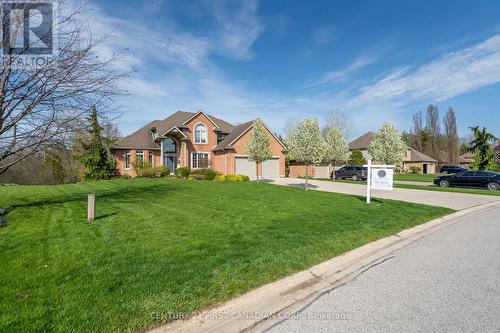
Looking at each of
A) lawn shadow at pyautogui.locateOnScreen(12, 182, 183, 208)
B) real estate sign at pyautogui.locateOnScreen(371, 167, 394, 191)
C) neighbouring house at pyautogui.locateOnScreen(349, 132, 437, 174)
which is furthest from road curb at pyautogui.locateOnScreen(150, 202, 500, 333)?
neighbouring house at pyautogui.locateOnScreen(349, 132, 437, 174)

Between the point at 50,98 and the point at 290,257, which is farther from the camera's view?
the point at 50,98

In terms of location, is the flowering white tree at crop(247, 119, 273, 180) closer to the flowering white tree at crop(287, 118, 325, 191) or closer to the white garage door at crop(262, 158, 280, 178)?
the flowering white tree at crop(287, 118, 325, 191)

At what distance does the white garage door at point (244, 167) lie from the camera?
29406mm

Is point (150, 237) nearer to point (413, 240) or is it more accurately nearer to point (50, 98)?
point (50, 98)

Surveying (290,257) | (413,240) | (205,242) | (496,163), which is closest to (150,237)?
(205,242)

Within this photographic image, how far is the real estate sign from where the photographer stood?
1162cm

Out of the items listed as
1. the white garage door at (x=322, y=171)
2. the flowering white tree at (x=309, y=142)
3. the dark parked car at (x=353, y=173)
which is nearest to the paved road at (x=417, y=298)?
the flowering white tree at (x=309, y=142)

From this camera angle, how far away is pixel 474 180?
68.7 ft

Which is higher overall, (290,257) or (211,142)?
(211,142)

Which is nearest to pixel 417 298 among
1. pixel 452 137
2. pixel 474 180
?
pixel 474 180

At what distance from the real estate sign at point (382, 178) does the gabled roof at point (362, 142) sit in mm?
40035

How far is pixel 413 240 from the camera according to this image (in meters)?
6.70

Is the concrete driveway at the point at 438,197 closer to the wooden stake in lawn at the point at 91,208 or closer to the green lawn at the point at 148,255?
the green lawn at the point at 148,255

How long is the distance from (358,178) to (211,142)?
1697 cm
